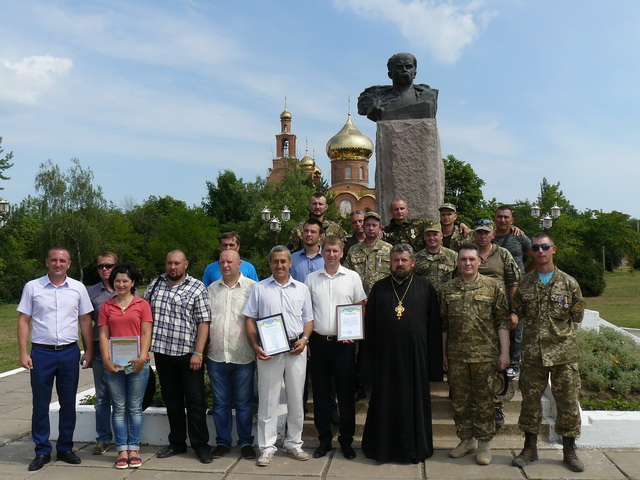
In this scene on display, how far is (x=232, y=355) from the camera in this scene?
15.7 feet

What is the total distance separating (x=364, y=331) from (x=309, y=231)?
1188 millimetres

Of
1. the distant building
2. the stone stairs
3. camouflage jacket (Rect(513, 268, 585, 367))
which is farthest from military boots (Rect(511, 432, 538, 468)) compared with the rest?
the distant building

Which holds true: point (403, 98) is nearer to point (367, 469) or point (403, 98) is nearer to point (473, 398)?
point (473, 398)

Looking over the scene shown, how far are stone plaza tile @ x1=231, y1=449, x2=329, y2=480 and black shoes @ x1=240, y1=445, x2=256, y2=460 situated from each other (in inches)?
2.2

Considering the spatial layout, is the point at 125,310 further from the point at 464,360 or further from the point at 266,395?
the point at 464,360

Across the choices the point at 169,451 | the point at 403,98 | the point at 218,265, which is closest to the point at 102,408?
the point at 169,451

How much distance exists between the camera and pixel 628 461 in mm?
4711

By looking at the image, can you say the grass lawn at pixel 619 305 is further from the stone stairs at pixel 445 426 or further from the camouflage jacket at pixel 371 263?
the camouflage jacket at pixel 371 263

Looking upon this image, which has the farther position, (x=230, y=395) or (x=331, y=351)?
(x=230, y=395)

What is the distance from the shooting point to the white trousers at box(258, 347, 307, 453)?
4746 millimetres

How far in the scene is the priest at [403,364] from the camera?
4.65 metres

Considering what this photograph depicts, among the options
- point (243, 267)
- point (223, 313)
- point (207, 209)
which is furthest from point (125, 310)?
point (207, 209)

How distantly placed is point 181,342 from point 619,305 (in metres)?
21.6

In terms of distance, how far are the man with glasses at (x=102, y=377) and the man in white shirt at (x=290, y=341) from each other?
4.64ft
